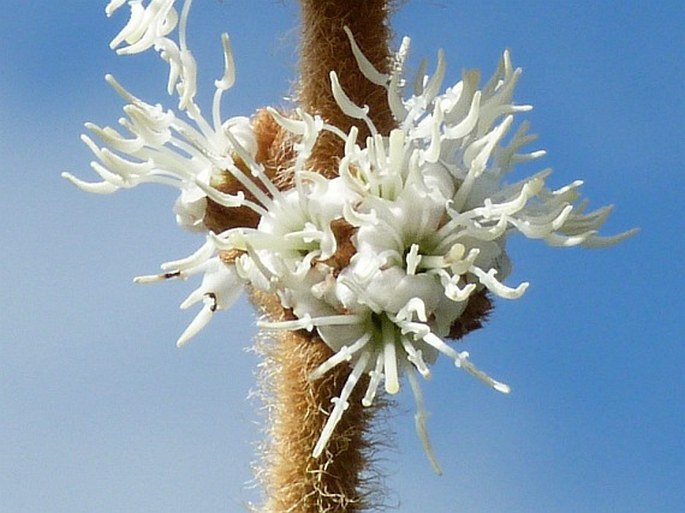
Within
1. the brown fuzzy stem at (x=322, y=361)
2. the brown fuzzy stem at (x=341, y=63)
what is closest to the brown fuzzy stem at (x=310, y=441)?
the brown fuzzy stem at (x=322, y=361)

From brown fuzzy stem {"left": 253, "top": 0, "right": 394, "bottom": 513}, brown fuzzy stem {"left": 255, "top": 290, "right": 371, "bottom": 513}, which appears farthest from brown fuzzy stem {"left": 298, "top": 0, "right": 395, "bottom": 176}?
brown fuzzy stem {"left": 255, "top": 290, "right": 371, "bottom": 513}

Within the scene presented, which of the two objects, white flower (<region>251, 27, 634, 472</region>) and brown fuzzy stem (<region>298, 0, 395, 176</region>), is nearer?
white flower (<region>251, 27, 634, 472</region>)

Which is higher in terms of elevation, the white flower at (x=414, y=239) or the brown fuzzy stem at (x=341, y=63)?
the brown fuzzy stem at (x=341, y=63)

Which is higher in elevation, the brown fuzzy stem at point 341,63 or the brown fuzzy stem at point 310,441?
the brown fuzzy stem at point 341,63

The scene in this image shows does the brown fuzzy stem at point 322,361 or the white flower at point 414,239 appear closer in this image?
the white flower at point 414,239

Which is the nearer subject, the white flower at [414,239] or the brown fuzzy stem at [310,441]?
the white flower at [414,239]

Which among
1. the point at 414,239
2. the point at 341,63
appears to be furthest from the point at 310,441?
the point at 341,63

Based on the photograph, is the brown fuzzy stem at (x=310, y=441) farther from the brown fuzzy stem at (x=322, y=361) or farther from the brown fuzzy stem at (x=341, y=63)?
the brown fuzzy stem at (x=341, y=63)

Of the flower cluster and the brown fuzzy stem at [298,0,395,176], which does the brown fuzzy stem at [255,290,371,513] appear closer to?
the flower cluster

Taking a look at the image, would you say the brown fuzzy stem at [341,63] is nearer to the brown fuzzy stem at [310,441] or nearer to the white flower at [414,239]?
the white flower at [414,239]

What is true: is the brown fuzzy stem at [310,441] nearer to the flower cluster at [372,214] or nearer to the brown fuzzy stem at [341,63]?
the flower cluster at [372,214]
